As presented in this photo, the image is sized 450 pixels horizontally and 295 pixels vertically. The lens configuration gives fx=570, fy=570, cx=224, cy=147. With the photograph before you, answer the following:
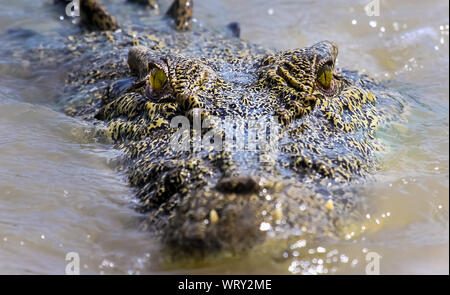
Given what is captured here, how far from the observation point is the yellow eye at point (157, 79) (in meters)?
4.90

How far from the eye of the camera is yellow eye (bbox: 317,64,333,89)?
489 cm

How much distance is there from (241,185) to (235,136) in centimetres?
73

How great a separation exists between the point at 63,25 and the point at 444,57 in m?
5.53

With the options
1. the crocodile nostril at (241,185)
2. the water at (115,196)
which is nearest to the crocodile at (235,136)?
the crocodile nostril at (241,185)

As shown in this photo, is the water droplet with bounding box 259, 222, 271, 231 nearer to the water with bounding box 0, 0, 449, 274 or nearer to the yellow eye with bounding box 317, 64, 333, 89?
the water with bounding box 0, 0, 449, 274

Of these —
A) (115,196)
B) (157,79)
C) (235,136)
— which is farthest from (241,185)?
(157,79)

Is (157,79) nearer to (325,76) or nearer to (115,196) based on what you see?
(115,196)

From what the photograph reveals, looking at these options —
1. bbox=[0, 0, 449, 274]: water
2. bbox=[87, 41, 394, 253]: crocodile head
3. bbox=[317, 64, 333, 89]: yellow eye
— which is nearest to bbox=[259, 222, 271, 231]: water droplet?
bbox=[87, 41, 394, 253]: crocodile head

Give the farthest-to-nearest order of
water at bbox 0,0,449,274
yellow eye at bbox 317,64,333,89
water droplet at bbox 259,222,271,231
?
1. yellow eye at bbox 317,64,333,89
2. water at bbox 0,0,449,274
3. water droplet at bbox 259,222,271,231

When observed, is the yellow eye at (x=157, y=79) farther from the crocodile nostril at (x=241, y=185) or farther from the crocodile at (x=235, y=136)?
the crocodile nostril at (x=241, y=185)

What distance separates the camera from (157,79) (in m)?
4.96

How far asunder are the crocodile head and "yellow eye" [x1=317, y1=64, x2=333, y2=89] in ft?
0.03
